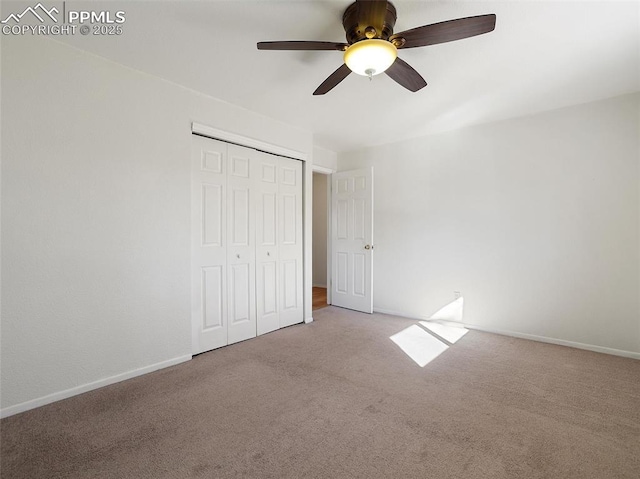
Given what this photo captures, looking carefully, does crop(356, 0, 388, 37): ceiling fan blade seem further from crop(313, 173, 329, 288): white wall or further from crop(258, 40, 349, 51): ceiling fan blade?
crop(313, 173, 329, 288): white wall

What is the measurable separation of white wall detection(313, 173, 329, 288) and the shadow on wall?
323 centimetres

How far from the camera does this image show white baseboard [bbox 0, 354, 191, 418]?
6.60ft

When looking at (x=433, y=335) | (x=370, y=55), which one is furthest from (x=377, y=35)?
(x=433, y=335)

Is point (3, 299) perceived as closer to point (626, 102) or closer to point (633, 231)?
point (633, 231)

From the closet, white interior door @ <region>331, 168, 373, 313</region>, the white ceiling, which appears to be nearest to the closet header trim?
the closet

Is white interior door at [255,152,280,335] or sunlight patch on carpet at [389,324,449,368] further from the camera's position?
white interior door at [255,152,280,335]

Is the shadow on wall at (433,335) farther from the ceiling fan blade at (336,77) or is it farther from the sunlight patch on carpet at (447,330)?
the ceiling fan blade at (336,77)

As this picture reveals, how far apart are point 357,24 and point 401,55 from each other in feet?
2.23

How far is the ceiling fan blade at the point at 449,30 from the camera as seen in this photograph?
1.58m

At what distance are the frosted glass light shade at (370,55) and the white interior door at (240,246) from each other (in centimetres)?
185

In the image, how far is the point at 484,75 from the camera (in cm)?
260

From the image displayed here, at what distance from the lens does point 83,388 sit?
228 centimetres

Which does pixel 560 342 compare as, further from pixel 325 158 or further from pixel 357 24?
pixel 325 158

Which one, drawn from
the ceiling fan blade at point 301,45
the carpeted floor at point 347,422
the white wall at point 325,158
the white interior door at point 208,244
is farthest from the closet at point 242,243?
the ceiling fan blade at point 301,45
